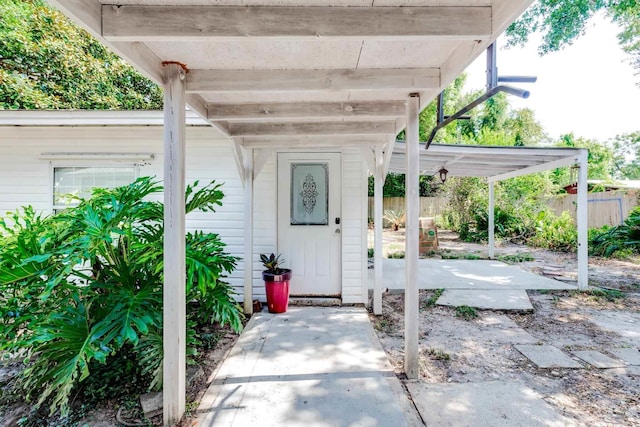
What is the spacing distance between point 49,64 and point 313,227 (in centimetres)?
1023

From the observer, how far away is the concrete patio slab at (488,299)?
4.11 m

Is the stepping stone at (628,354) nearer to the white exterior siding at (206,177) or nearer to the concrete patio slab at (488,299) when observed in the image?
the concrete patio slab at (488,299)

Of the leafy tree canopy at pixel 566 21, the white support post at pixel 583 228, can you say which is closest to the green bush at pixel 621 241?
the white support post at pixel 583 228

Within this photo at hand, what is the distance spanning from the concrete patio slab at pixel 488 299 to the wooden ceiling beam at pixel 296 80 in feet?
10.4

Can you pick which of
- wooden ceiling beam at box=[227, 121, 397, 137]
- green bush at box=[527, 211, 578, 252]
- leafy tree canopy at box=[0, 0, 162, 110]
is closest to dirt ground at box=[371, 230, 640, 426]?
wooden ceiling beam at box=[227, 121, 397, 137]

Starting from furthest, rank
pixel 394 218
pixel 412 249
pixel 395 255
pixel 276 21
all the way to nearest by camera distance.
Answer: pixel 394 218 < pixel 395 255 < pixel 412 249 < pixel 276 21

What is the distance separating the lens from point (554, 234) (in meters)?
9.11

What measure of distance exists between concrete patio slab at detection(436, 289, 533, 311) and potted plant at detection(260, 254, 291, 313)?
2.03 meters

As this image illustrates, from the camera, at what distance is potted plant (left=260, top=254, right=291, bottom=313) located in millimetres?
3787

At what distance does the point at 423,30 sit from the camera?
5.03ft

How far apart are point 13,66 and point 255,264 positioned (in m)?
10.0

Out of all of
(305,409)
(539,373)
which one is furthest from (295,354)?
(539,373)

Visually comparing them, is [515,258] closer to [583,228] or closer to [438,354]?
[583,228]

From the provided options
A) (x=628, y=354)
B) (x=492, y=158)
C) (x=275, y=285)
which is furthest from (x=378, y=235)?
(x=492, y=158)
